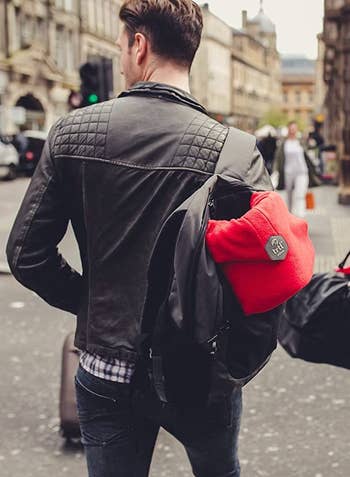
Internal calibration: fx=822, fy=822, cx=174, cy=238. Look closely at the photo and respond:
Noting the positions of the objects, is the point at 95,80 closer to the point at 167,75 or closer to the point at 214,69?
the point at 167,75

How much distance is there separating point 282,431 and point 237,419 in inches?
91.2

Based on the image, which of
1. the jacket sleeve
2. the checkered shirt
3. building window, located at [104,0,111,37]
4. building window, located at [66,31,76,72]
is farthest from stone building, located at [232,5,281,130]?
the checkered shirt

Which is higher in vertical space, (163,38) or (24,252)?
(163,38)

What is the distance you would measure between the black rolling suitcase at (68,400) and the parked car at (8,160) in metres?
23.3

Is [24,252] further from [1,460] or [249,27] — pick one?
[249,27]

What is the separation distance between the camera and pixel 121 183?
80.1 inches

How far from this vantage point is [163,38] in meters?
2.05

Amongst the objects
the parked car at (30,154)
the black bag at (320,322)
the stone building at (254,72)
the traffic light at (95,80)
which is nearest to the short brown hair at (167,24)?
the black bag at (320,322)

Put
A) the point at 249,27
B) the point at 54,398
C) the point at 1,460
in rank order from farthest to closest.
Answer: the point at 249,27, the point at 54,398, the point at 1,460

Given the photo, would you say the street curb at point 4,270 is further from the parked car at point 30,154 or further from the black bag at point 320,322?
the parked car at point 30,154

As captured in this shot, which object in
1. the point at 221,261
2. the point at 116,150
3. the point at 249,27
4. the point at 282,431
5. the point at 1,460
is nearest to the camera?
the point at 221,261

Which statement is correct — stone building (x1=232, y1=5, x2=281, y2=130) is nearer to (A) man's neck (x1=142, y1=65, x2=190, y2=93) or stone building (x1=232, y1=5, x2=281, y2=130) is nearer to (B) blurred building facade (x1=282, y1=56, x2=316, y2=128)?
(B) blurred building facade (x1=282, y1=56, x2=316, y2=128)

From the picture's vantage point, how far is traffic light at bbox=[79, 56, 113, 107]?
12.1 metres

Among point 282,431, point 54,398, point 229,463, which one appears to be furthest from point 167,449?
point 229,463
